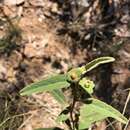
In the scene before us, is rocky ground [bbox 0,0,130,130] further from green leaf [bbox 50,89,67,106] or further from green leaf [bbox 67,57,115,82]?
green leaf [bbox 67,57,115,82]

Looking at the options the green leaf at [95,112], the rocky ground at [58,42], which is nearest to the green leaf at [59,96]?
the green leaf at [95,112]

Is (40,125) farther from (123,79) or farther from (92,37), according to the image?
(92,37)

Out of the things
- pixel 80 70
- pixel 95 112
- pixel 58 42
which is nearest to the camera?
pixel 80 70

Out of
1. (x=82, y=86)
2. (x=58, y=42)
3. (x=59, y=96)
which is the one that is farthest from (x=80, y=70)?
(x=58, y=42)

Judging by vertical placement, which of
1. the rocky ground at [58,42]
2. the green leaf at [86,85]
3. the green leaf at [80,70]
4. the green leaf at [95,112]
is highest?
the green leaf at [80,70]

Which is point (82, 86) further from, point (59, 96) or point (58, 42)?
point (58, 42)

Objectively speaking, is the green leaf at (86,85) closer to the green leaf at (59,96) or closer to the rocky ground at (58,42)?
the green leaf at (59,96)

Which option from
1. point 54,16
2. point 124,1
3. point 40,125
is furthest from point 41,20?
point 40,125
